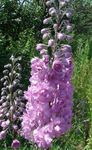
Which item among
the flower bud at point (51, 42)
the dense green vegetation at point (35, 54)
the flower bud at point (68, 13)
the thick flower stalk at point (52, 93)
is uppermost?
the flower bud at point (68, 13)

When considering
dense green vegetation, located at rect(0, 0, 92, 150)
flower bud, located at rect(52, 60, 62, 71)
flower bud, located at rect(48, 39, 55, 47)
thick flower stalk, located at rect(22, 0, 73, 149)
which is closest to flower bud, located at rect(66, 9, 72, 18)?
thick flower stalk, located at rect(22, 0, 73, 149)

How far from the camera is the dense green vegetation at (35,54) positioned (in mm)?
7023

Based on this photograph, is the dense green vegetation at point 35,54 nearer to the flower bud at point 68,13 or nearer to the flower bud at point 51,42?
the flower bud at point 51,42

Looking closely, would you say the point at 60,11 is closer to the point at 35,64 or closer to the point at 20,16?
the point at 35,64

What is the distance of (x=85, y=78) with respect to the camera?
798 cm

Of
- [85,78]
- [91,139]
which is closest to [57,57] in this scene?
[91,139]

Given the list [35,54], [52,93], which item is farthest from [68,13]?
[35,54]

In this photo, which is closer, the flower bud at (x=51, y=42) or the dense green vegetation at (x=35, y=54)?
the flower bud at (x=51, y=42)

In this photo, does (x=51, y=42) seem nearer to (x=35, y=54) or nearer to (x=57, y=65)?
(x=57, y=65)

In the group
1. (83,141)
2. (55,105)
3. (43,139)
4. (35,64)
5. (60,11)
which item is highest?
(60,11)

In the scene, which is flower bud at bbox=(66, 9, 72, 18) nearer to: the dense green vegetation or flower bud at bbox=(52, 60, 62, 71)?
flower bud at bbox=(52, 60, 62, 71)

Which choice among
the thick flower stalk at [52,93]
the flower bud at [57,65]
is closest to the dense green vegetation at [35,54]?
the thick flower stalk at [52,93]

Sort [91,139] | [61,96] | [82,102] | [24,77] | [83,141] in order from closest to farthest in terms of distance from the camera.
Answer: [61,96]
[91,139]
[83,141]
[82,102]
[24,77]

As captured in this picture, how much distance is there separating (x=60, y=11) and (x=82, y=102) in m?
3.96
